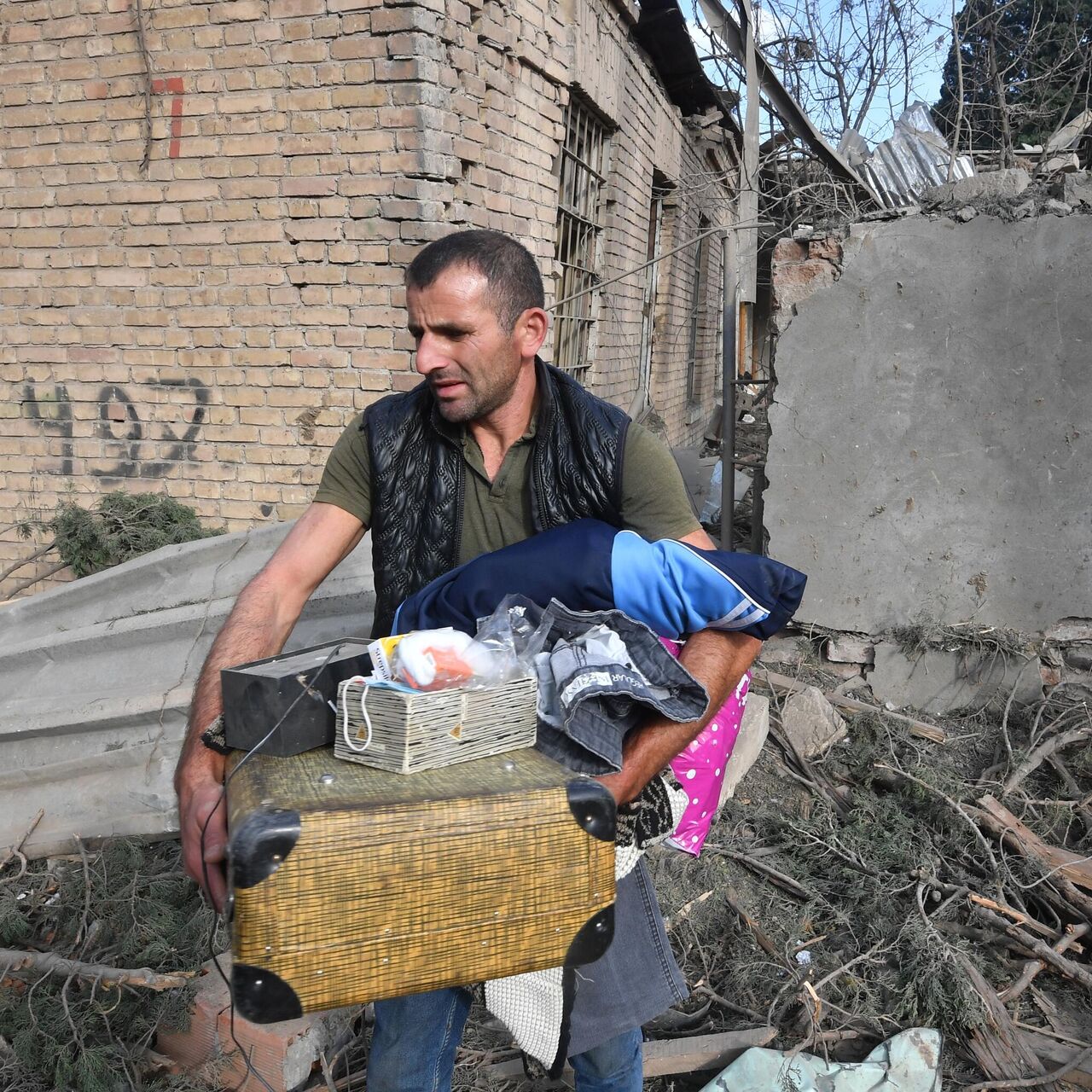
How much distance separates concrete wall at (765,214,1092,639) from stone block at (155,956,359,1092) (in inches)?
125

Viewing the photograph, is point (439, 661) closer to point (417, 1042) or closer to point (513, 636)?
point (513, 636)

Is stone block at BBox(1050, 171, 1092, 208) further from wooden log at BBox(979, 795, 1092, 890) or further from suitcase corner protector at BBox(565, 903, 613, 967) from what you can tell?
→ suitcase corner protector at BBox(565, 903, 613, 967)

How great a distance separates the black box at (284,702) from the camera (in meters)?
1.31

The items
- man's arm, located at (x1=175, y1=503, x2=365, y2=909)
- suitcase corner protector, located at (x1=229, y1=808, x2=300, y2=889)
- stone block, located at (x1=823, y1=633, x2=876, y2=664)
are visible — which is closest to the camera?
suitcase corner protector, located at (x1=229, y1=808, x2=300, y2=889)

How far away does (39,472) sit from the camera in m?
5.18

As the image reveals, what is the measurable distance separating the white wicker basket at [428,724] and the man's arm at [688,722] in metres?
0.20

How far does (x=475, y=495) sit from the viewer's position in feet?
6.56

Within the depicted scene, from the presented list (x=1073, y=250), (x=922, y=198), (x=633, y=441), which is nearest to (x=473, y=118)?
(x=922, y=198)

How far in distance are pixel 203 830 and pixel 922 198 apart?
437cm

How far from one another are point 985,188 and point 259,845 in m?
4.52

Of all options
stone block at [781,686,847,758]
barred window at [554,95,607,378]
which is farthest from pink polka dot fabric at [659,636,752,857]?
barred window at [554,95,607,378]

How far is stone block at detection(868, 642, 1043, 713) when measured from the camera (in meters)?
4.46

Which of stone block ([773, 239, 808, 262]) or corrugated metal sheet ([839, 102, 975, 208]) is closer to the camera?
stone block ([773, 239, 808, 262])

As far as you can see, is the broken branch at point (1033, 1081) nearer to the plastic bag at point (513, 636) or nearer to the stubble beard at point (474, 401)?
the plastic bag at point (513, 636)
